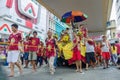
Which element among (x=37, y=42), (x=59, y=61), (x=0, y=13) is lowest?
(x=59, y=61)

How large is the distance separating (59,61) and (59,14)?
110 inches

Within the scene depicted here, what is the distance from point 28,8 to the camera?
28047mm

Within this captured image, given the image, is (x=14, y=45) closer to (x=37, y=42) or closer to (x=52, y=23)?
(x=37, y=42)

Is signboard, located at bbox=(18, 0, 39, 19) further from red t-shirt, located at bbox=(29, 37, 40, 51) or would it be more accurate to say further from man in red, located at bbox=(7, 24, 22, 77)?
man in red, located at bbox=(7, 24, 22, 77)

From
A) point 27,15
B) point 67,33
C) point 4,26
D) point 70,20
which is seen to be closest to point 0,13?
point 4,26

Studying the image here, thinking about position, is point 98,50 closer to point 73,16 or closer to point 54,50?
point 73,16

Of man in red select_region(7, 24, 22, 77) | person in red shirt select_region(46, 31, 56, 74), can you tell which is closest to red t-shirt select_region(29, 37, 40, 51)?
person in red shirt select_region(46, 31, 56, 74)

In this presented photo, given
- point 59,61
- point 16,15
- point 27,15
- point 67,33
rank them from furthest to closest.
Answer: point 27,15
point 16,15
point 59,61
point 67,33

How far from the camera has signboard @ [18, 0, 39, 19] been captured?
25712 mm

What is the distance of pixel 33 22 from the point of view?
102ft

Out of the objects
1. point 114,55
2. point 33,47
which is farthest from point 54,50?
point 114,55

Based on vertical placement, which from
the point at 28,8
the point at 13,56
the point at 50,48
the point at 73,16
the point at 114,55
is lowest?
the point at 13,56

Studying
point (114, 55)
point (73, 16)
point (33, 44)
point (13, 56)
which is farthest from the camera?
point (114, 55)

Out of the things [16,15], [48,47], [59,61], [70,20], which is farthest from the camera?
[16,15]
